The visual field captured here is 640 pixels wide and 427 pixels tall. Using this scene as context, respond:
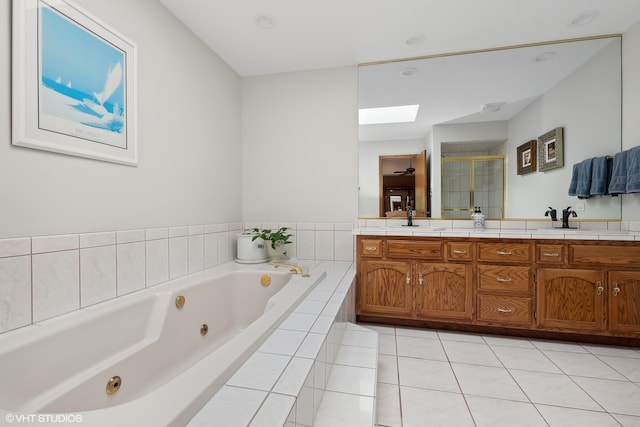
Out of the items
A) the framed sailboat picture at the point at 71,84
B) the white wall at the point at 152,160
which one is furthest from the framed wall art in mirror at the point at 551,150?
the framed sailboat picture at the point at 71,84

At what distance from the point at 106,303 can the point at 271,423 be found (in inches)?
47.6

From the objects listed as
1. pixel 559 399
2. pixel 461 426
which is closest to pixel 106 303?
pixel 461 426

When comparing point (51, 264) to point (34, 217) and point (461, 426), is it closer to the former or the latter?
point (34, 217)

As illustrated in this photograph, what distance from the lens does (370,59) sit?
2.55m

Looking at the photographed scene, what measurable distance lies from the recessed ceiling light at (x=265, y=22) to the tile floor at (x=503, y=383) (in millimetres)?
2425

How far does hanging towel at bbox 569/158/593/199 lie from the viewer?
2.17m

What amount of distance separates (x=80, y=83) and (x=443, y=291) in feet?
8.35

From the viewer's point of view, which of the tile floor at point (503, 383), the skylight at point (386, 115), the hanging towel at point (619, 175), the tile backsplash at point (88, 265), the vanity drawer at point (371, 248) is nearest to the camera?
the tile backsplash at point (88, 265)

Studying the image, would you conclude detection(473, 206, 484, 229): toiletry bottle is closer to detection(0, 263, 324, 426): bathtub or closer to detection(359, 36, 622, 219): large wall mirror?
detection(359, 36, 622, 219): large wall mirror

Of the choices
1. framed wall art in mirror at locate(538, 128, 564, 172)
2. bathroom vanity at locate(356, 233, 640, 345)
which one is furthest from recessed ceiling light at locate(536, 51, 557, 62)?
bathroom vanity at locate(356, 233, 640, 345)

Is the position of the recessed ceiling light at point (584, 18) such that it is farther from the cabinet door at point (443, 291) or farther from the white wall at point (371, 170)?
the cabinet door at point (443, 291)

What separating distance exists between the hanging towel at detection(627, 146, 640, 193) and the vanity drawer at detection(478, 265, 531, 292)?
82 cm

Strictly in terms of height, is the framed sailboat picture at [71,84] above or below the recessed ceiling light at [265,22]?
below

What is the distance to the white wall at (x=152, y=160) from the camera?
44.7 inches
